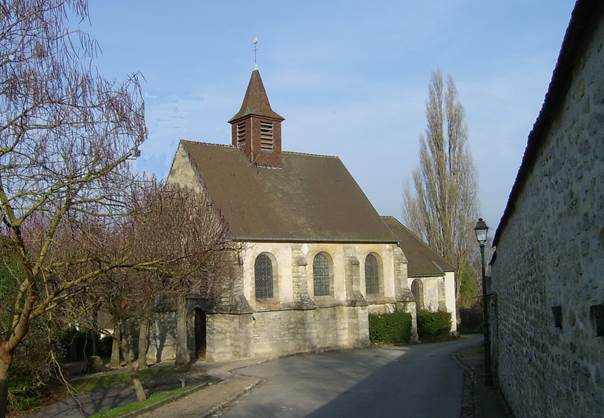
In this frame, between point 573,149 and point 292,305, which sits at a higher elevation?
point 573,149

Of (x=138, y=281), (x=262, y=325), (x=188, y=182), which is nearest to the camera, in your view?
(x=138, y=281)

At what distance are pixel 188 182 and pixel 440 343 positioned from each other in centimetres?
1566

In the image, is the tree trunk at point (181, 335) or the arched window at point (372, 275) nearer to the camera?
the tree trunk at point (181, 335)

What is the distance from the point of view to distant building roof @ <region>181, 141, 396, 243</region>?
28812mm

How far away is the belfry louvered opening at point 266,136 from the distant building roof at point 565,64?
26.6m

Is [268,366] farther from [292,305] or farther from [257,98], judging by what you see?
[257,98]

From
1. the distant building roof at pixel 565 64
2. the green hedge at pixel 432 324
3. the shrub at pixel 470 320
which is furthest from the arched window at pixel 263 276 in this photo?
the distant building roof at pixel 565 64

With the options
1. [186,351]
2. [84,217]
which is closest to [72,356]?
[186,351]

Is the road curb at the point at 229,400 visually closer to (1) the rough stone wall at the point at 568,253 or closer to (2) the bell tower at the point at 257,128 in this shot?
(1) the rough stone wall at the point at 568,253

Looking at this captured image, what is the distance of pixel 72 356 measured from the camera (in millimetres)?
31375

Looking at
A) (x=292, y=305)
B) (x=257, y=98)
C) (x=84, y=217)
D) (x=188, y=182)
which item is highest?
(x=257, y=98)

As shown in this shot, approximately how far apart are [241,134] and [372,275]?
34.6 ft

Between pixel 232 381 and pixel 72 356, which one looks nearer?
pixel 232 381

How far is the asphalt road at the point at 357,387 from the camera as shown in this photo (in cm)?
1393
